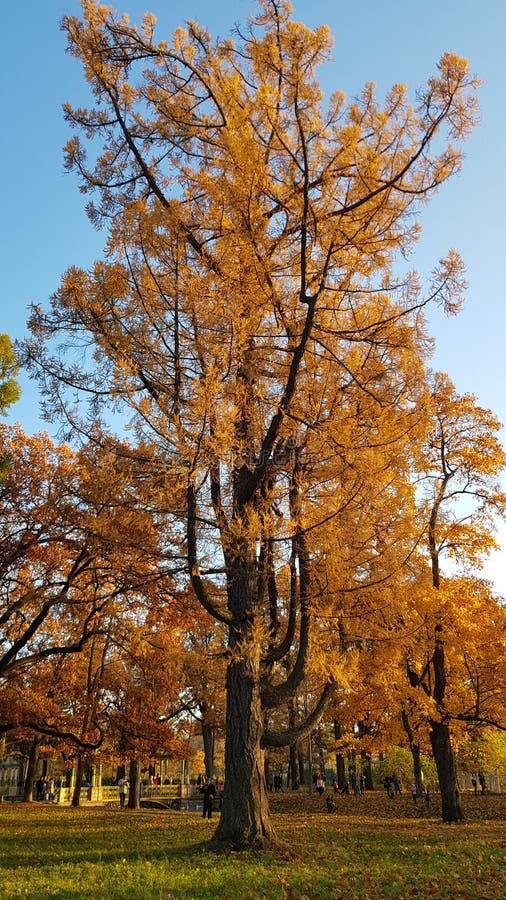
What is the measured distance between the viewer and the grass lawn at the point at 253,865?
598cm

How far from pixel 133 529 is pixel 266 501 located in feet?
5.92

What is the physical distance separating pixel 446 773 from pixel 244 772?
381 inches

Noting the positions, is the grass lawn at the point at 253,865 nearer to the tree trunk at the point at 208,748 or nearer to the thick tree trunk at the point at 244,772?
the thick tree trunk at the point at 244,772

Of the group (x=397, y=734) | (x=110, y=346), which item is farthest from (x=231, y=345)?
(x=397, y=734)

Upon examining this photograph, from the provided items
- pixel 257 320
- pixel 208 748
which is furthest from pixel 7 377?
pixel 208 748

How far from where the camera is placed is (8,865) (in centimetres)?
764

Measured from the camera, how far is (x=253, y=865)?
22.5ft

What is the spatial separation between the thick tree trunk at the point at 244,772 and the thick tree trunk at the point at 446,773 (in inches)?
334

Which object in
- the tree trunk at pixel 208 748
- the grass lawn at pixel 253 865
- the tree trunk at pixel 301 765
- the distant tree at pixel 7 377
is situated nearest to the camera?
the grass lawn at pixel 253 865

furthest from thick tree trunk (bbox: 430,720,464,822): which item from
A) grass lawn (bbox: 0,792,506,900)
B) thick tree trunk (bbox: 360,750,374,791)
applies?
thick tree trunk (bbox: 360,750,374,791)

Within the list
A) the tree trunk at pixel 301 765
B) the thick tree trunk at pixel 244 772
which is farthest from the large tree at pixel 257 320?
the tree trunk at pixel 301 765

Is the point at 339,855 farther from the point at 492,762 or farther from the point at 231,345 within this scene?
the point at 492,762

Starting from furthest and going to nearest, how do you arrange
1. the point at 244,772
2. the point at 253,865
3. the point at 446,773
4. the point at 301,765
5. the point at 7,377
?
the point at 301,765 < the point at 446,773 < the point at 7,377 < the point at 244,772 < the point at 253,865

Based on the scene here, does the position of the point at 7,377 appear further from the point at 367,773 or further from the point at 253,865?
the point at 367,773
